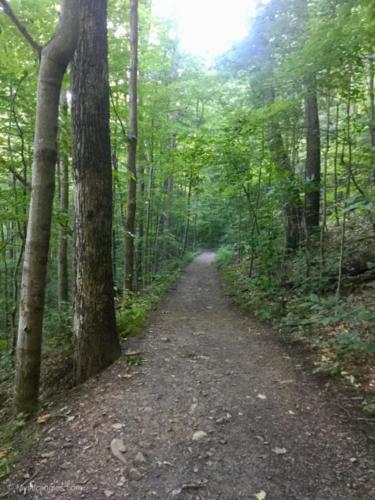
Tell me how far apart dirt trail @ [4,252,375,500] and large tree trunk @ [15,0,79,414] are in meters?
0.69

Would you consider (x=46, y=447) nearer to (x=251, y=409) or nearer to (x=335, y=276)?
(x=251, y=409)

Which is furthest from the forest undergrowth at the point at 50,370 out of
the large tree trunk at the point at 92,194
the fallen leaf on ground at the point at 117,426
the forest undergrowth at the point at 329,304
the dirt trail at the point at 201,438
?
the forest undergrowth at the point at 329,304

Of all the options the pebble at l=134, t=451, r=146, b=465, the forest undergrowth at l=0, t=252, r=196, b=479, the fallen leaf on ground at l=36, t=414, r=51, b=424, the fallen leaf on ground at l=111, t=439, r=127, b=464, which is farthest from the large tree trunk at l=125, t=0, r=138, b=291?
the pebble at l=134, t=451, r=146, b=465

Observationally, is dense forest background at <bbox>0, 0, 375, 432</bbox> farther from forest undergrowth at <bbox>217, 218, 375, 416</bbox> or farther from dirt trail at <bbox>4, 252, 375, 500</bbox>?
dirt trail at <bbox>4, 252, 375, 500</bbox>

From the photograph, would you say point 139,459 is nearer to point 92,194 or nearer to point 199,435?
point 199,435

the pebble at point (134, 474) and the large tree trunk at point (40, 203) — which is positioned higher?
the large tree trunk at point (40, 203)

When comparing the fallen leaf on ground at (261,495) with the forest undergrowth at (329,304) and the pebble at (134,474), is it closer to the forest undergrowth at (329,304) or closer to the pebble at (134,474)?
the pebble at (134,474)

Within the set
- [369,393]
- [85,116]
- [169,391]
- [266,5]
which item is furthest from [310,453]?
[266,5]

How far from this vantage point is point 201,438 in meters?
2.72

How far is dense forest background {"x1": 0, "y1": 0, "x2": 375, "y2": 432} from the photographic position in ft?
15.3

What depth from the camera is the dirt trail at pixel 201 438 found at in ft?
7.29

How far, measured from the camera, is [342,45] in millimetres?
4574

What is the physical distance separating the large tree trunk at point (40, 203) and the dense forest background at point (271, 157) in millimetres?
629

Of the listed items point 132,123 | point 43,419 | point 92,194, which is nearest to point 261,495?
point 43,419
